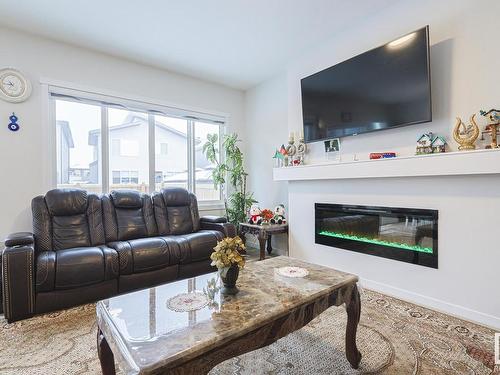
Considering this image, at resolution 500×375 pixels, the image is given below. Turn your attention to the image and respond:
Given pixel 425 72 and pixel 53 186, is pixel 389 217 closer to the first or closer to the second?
pixel 425 72

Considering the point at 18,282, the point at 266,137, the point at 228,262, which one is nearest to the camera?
the point at 228,262

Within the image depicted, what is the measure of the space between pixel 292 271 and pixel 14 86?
3.44 m

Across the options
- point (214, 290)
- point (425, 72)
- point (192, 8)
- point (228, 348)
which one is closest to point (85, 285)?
point (214, 290)

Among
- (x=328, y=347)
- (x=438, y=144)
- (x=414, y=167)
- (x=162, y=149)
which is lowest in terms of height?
(x=328, y=347)

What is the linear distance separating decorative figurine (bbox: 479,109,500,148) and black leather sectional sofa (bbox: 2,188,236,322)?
2557 millimetres

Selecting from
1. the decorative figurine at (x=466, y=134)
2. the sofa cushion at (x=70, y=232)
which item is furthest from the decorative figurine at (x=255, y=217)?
the decorative figurine at (x=466, y=134)

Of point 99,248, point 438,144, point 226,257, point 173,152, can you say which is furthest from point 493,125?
point 173,152

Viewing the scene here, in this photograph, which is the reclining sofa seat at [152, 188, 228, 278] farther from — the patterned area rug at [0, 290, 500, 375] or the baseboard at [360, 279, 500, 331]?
the baseboard at [360, 279, 500, 331]

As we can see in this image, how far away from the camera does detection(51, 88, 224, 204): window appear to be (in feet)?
10.8

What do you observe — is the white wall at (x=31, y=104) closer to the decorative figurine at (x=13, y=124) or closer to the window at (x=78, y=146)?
the decorative figurine at (x=13, y=124)

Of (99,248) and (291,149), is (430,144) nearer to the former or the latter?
(291,149)

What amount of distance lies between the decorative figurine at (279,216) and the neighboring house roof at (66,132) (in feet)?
9.06

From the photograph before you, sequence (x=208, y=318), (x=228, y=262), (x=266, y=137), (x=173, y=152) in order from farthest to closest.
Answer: (x=266, y=137), (x=173, y=152), (x=228, y=262), (x=208, y=318)

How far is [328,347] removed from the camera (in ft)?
5.69
